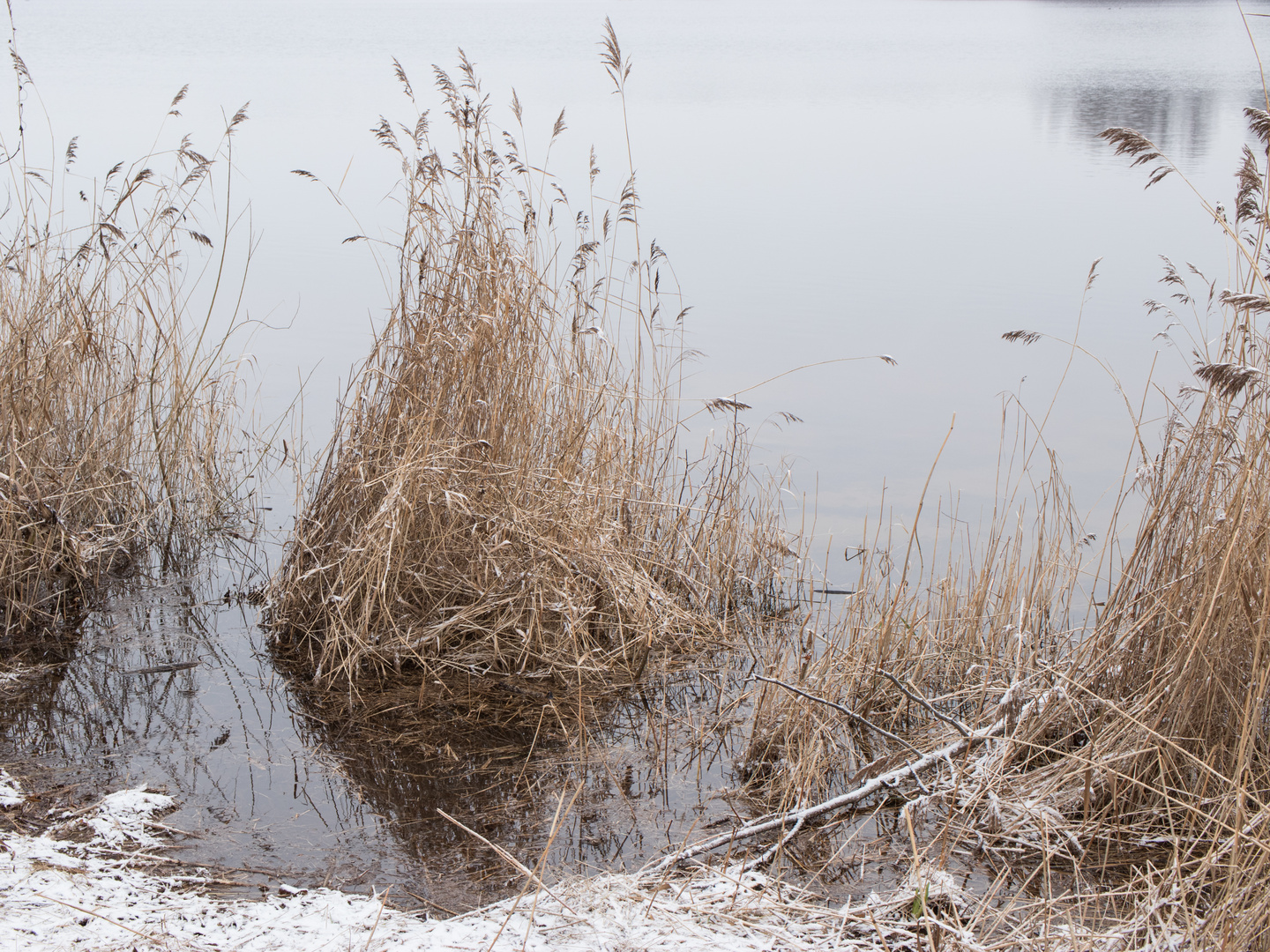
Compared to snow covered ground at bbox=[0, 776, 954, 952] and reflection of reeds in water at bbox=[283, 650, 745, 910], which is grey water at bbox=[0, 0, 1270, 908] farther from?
snow covered ground at bbox=[0, 776, 954, 952]

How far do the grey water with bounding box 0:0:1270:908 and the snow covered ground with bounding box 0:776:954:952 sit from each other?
0.64ft

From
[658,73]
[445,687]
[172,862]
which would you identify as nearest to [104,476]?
[445,687]

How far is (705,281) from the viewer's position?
9547 mm

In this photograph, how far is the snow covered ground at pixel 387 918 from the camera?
1.92m

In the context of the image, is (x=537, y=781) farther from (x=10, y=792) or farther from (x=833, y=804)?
(x=10, y=792)

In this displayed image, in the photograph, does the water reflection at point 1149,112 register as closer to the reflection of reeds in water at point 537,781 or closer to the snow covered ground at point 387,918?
the reflection of reeds in water at point 537,781

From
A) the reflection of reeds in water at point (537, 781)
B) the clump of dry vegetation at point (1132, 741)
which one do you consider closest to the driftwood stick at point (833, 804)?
the clump of dry vegetation at point (1132, 741)

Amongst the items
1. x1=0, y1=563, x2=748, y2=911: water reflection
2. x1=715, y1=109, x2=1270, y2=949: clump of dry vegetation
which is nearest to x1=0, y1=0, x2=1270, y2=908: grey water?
x1=0, y1=563, x2=748, y2=911: water reflection

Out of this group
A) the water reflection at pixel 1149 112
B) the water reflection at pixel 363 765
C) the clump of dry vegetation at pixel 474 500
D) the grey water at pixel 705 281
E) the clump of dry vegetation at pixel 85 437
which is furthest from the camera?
the water reflection at pixel 1149 112

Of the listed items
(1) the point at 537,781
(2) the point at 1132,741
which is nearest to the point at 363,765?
(1) the point at 537,781

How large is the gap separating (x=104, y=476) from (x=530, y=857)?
2482 mm

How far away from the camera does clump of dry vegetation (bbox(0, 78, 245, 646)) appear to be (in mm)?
3455

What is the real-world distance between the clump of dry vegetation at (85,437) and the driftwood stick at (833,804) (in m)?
2.29

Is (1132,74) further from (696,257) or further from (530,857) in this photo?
(530,857)
